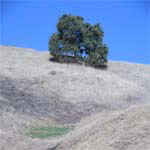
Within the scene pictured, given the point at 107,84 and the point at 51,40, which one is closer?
the point at 107,84

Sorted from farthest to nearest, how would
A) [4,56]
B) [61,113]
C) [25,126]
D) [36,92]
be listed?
[4,56], [36,92], [61,113], [25,126]

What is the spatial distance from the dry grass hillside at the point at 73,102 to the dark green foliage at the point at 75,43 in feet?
5.24

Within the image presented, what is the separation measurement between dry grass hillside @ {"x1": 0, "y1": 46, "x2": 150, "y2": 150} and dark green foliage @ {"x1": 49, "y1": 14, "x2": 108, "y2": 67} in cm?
160

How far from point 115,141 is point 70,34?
2485 cm

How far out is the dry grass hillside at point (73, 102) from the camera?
330 inches

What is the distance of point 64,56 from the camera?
32.0m

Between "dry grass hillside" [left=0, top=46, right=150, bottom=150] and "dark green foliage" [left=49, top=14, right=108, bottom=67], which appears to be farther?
"dark green foliage" [left=49, top=14, right=108, bottom=67]

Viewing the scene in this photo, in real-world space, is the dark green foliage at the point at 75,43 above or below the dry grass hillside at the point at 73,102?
above

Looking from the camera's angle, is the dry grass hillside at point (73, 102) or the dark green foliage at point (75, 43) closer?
the dry grass hillside at point (73, 102)

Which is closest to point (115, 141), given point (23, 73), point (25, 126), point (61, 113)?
point (25, 126)

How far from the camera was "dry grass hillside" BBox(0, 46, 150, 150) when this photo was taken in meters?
8.38

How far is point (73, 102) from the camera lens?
68.8ft

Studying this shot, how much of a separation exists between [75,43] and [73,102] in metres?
11.8

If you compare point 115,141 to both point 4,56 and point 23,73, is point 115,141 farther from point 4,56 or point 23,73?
point 4,56
